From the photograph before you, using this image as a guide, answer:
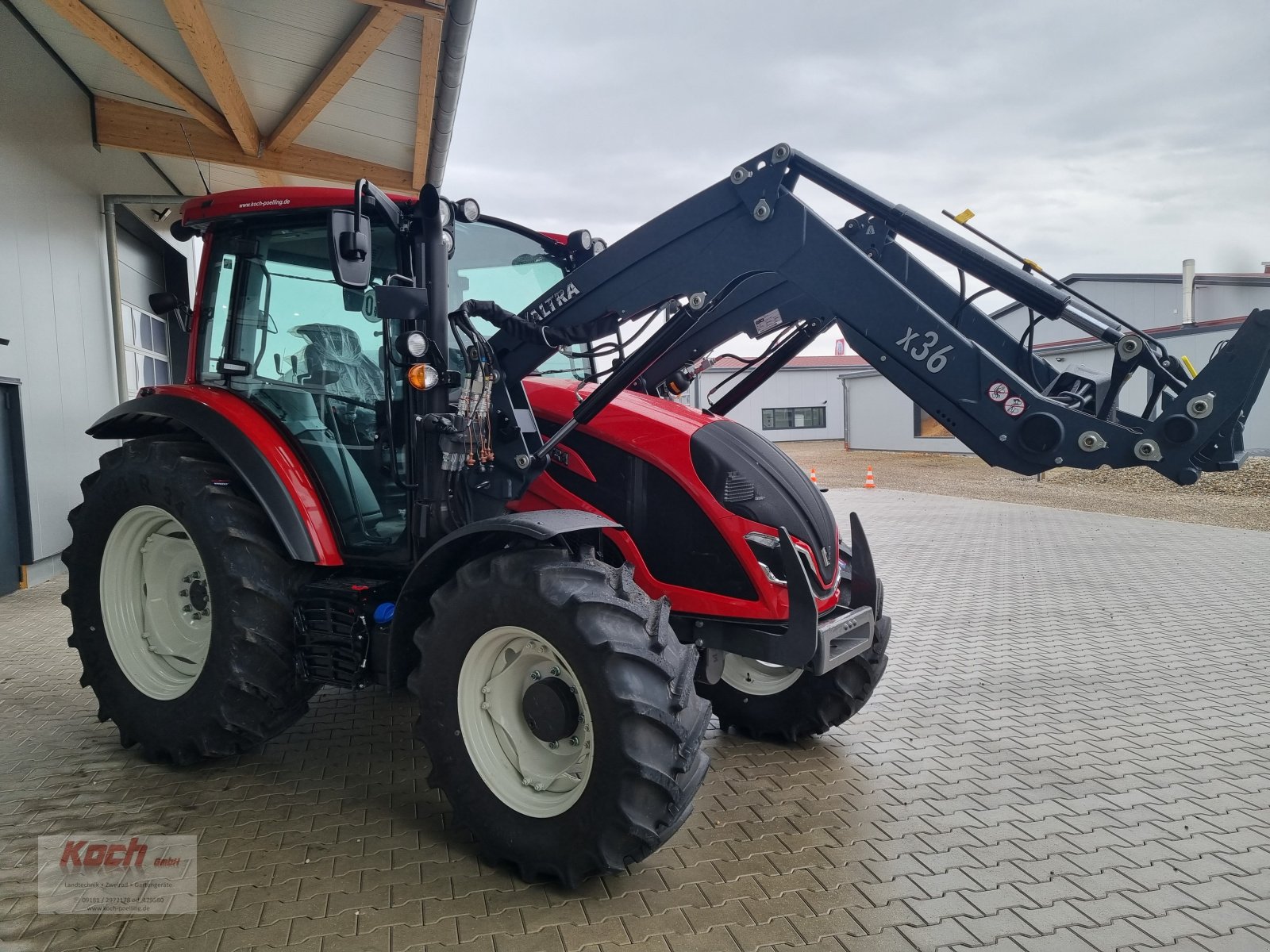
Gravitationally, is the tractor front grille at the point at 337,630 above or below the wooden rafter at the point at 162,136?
below

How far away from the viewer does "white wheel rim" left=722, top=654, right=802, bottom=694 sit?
13.7ft

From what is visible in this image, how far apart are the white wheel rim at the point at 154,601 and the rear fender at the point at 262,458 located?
48 centimetres

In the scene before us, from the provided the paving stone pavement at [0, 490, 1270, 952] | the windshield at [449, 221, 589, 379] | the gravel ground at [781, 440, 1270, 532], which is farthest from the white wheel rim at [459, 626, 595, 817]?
the gravel ground at [781, 440, 1270, 532]

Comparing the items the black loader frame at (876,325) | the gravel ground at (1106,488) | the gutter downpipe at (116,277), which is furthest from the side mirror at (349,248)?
the gravel ground at (1106,488)

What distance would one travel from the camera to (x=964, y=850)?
3150 millimetres

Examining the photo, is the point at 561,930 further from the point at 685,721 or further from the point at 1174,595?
the point at 1174,595

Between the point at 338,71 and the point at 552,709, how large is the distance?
6348 millimetres

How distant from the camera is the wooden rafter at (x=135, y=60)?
20.9 ft

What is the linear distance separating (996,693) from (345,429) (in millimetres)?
3806

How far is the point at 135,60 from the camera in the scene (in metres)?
7.14

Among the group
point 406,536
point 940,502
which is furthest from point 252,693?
point 940,502

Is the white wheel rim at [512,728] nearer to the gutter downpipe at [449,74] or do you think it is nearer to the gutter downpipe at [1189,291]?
the gutter downpipe at [449,74]

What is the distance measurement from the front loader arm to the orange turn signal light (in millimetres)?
289

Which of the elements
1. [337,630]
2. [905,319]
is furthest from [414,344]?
[905,319]
